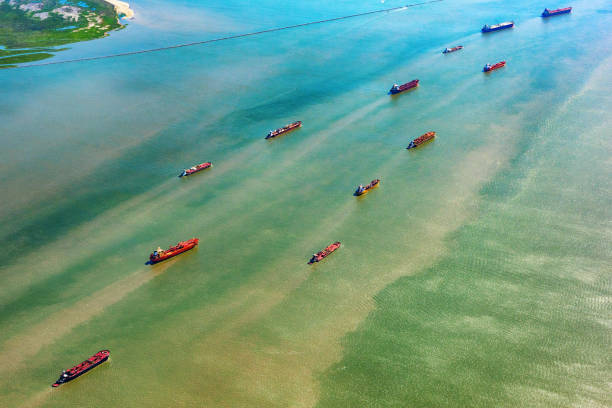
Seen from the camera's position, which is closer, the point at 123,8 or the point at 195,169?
the point at 195,169

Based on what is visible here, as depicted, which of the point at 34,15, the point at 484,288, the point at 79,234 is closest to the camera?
the point at 484,288

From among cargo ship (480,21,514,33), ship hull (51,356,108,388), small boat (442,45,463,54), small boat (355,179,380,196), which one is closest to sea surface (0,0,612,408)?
ship hull (51,356,108,388)

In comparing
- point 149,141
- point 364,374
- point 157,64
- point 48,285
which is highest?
point 157,64

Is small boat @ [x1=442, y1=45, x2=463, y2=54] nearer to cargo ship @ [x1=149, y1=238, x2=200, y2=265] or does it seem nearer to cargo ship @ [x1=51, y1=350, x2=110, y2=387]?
cargo ship @ [x1=149, y1=238, x2=200, y2=265]

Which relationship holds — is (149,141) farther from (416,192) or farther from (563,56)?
(563,56)

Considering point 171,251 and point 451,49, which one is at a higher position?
point 451,49

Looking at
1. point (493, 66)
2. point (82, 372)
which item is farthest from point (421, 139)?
point (82, 372)

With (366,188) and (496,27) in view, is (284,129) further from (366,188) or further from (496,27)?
(496,27)

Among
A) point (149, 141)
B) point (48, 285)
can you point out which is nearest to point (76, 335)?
point (48, 285)
